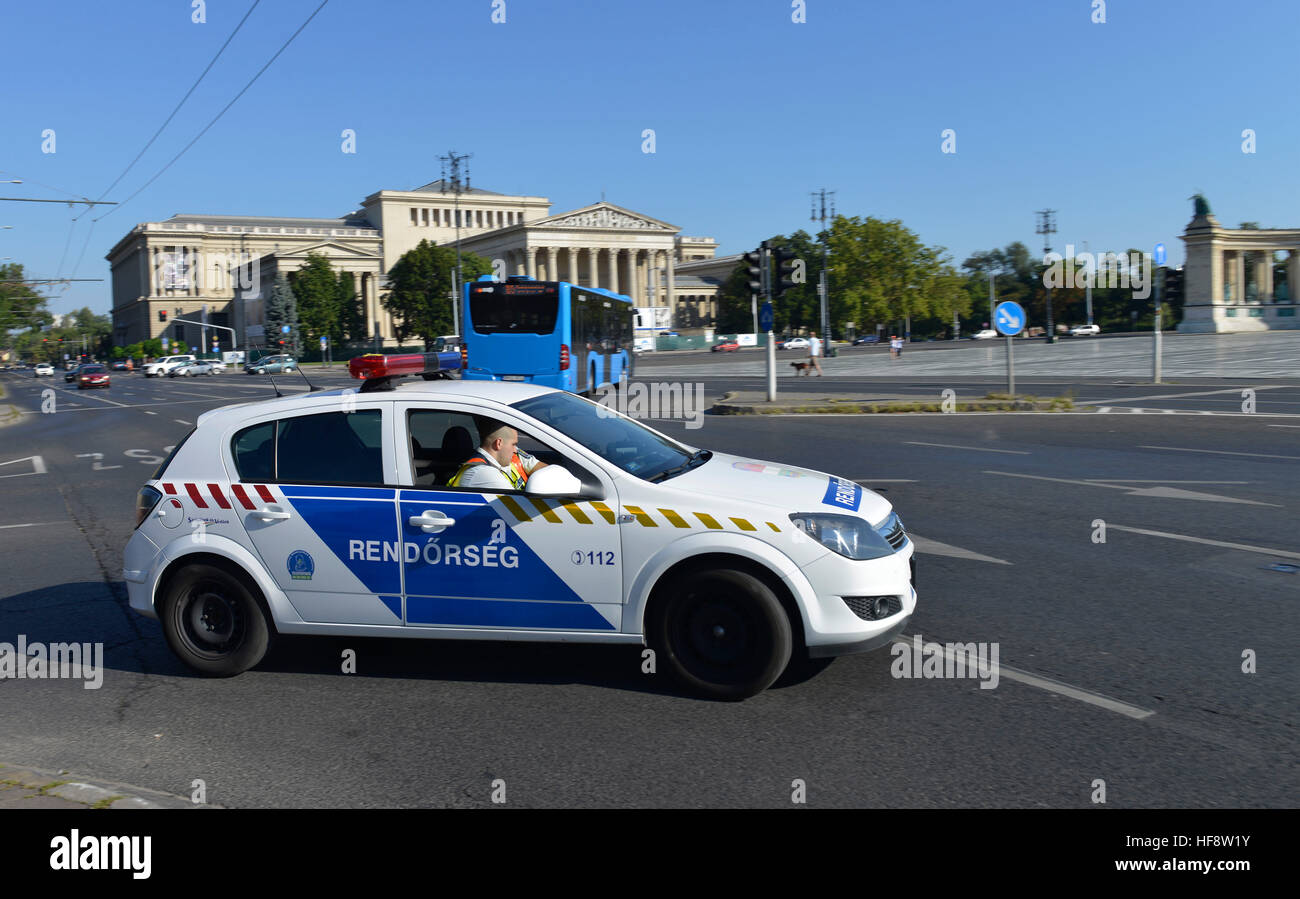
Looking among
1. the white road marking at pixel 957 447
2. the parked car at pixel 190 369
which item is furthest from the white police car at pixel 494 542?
the parked car at pixel 190 369

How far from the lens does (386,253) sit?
479 feet

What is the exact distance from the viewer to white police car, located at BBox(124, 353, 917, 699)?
493cm

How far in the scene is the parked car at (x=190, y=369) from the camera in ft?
281

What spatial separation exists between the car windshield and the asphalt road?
1.07m

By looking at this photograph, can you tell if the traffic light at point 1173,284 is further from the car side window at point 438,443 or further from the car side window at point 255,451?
the car side window at point 255,451

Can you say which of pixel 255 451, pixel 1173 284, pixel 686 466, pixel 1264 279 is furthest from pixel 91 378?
pixel 1264 279

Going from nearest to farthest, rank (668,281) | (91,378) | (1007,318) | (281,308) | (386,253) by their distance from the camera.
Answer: (1007,318)
(91,378)
(281,308)
(668,281)
(386,253)

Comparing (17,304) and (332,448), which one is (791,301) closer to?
(17,304)

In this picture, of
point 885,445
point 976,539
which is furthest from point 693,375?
point 976,539

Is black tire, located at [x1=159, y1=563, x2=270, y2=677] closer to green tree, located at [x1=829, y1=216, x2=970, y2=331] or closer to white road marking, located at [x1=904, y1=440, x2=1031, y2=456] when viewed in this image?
white road marking, located at [x1=904, y1=440, x2=1031, y2=456]

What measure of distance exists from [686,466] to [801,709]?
1.42 metres

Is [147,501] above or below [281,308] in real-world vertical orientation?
below

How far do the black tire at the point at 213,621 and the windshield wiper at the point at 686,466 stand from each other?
7.12 ft
